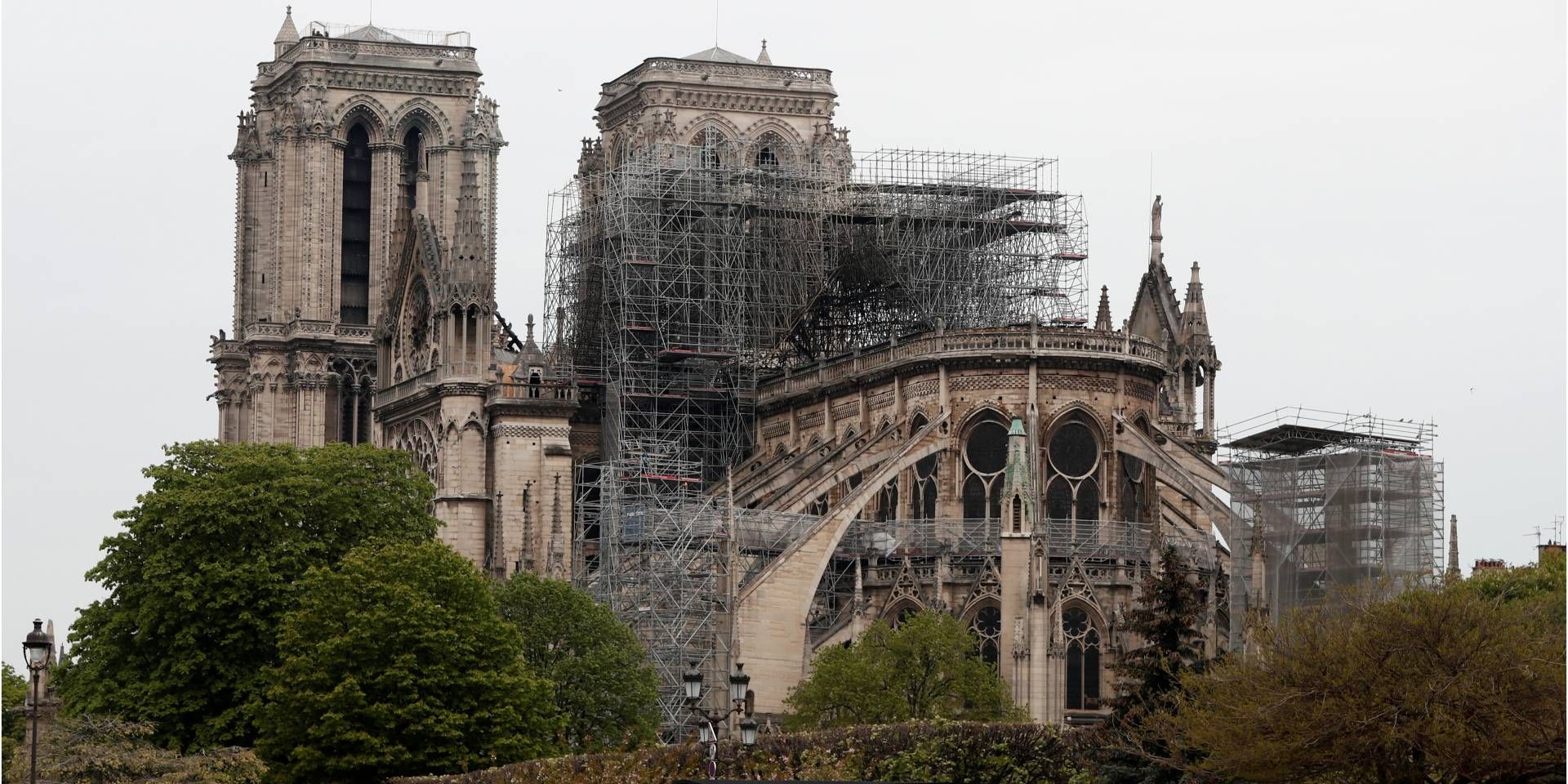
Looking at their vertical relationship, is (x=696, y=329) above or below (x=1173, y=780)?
above

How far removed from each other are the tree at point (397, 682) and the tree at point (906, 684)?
842 cm

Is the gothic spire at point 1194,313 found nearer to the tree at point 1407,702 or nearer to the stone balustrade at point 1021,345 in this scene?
the stone balustrade at point 1021,345

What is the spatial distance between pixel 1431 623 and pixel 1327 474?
24.2 meters

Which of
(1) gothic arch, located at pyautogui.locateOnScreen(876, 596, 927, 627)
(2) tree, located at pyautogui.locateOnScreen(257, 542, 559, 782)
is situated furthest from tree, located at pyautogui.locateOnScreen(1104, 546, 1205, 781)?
(1) gothic arch, located at pyautogui.locateOnScreen(876, 596, 927, 627)

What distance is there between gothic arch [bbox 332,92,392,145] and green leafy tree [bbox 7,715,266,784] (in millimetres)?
49580

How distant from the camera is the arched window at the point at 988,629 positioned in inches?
3494

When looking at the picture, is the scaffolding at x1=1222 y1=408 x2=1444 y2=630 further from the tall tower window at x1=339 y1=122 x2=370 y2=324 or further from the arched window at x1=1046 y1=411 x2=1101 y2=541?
the tall tower window at x1=339 y1=122 x2=370 y2=324

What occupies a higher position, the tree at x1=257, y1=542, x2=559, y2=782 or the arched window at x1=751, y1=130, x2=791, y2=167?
the arched window at x1=751, y1=130, x2=791, y2=167

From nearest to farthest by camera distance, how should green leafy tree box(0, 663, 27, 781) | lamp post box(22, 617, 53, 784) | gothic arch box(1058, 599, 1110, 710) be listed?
lamp post box(22, 617, 53, 784), green leafy tree box(0, 663, 27, 781), gothic arch box(1058, 599, 1110, 710)

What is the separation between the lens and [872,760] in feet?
224

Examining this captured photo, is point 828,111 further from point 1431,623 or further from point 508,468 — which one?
point 1431,623

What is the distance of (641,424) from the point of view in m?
102

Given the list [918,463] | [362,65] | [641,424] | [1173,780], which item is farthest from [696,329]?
[1173,780]

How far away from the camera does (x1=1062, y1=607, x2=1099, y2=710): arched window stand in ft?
289
